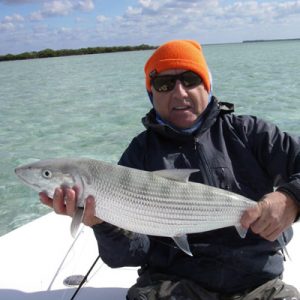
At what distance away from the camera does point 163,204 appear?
227 centimetres

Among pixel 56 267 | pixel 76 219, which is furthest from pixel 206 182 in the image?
pixel 56 267

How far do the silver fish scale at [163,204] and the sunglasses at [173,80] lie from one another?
2.09ft

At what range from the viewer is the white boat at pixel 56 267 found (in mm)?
3000

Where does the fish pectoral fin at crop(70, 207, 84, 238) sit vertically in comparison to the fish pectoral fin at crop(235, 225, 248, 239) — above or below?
above

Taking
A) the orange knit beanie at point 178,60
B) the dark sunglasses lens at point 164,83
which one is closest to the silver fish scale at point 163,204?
the dark sunglasses lens at point 164,83

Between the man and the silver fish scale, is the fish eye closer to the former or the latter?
the man

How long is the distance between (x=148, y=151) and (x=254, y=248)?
814mm

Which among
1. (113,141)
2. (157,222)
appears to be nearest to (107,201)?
(157,222)

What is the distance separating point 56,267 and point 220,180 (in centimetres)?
156

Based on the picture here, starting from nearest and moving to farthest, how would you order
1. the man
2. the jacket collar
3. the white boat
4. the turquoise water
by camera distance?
the man → the jacket collar → the white boat → the turquoise water

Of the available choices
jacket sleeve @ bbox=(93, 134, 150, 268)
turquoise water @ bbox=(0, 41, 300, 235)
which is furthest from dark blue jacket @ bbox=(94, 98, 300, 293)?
turquoise water @ bbox=(0, 41, 300, 235)

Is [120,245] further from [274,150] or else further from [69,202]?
[274,150]

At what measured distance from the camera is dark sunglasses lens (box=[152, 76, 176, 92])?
2.66m

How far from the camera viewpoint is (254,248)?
237 cm
